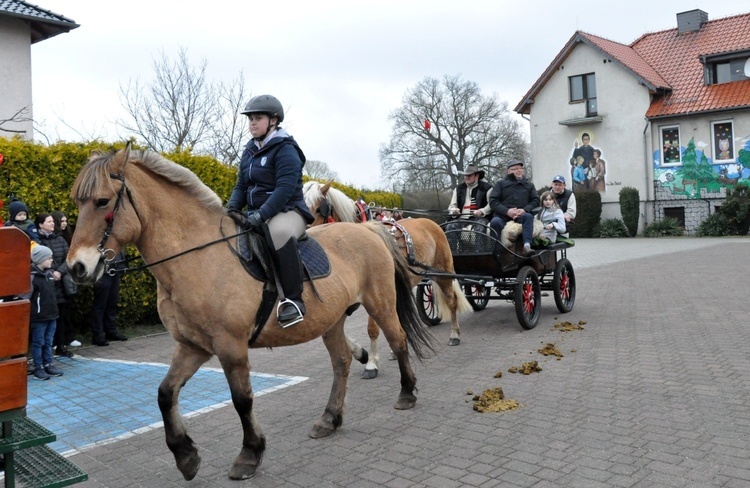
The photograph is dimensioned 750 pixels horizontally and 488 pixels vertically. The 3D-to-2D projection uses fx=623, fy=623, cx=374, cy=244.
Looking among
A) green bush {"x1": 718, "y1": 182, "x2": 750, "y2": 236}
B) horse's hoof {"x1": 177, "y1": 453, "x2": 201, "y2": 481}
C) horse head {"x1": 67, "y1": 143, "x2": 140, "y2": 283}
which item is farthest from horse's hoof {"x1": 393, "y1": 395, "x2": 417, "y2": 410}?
green bush {"x1": 718, "y1": 182, "x2": 750, "y2": 236}

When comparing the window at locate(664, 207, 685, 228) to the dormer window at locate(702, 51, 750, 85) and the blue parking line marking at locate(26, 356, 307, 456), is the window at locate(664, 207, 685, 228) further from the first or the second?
the blue parking line marking at locate(26, 356, 307, 456)

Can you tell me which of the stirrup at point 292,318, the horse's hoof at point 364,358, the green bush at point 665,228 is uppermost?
the stirrup at point 292,318

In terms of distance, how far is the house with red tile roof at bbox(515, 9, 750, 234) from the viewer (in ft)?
106

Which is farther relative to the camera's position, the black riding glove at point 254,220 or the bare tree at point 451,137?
the bare tree at point 451,137

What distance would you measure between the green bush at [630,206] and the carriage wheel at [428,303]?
86.2 feet

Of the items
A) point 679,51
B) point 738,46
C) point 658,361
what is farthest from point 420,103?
point 658,361

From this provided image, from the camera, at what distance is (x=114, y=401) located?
641 cm

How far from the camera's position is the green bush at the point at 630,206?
33344 millimetres

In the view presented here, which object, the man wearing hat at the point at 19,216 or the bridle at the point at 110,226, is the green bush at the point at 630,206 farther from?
the bridle at the point at 110,226

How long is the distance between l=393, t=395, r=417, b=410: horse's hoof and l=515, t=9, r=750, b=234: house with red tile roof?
103 ft

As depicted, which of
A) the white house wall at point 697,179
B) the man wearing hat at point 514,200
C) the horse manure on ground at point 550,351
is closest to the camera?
the horse manure on ground at point 550,351

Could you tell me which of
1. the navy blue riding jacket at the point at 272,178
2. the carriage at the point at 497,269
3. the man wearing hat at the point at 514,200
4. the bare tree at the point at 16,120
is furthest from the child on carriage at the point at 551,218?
the bare tree at the point at 16,120

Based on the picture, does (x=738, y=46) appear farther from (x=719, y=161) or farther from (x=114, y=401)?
(x=114, y=401)

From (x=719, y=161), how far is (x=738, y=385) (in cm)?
3019
